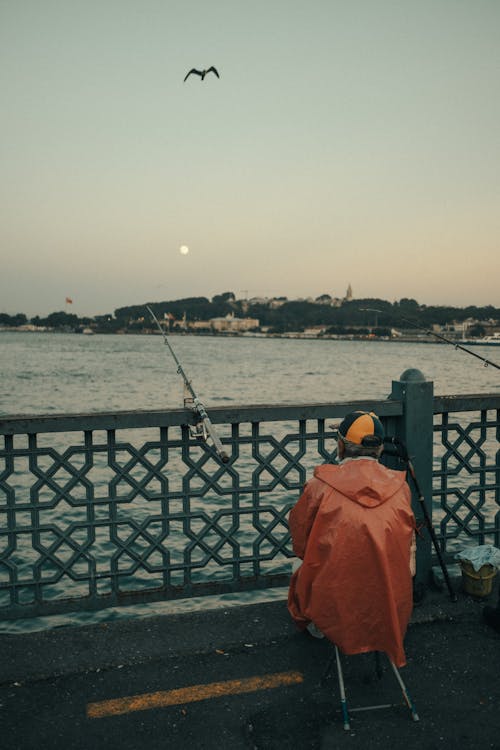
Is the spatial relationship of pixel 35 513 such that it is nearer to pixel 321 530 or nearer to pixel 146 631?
pixel 146 631

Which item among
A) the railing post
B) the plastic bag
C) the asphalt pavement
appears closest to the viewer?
the asphalt pavement

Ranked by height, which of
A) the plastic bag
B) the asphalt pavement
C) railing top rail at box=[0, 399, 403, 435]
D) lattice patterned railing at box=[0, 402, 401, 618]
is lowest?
the asphalt pavement

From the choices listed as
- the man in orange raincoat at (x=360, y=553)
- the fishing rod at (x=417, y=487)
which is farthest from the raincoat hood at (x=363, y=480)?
the fishing rod at (x=417, y=487)

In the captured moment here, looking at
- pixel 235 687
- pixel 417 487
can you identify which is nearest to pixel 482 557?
pixel 417 487

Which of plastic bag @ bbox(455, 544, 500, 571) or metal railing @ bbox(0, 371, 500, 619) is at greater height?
metal railing @ bbox(0, 371, 500, 619)

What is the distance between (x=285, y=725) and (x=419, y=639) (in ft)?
4.14

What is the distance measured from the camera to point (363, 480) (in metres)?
3.08

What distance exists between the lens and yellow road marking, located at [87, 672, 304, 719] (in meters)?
3.25

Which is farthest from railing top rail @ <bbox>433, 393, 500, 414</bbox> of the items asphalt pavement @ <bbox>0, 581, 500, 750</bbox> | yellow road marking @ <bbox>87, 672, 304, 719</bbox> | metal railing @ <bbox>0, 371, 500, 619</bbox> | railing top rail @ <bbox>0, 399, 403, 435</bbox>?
yellow road marking @ <bbox>87, 672, 304, 719</bbox>

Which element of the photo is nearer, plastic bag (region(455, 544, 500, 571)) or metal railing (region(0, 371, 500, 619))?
metal railing (region(0, 371, 500, 619))

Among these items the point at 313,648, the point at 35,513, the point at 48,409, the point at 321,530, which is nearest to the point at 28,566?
the point at 35,513

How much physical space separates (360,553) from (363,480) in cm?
35

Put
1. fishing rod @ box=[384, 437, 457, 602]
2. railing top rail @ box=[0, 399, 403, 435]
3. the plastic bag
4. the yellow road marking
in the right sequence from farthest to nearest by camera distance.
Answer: the plastic bag → fishing rod @ box=[384, 437, 457, 602] → railing top rail @ box=[0, 399, 403, 435] → the yellow road marking

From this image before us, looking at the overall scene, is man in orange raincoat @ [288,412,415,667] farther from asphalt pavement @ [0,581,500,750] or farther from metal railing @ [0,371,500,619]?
metal railing @ [0,371,500,619]
